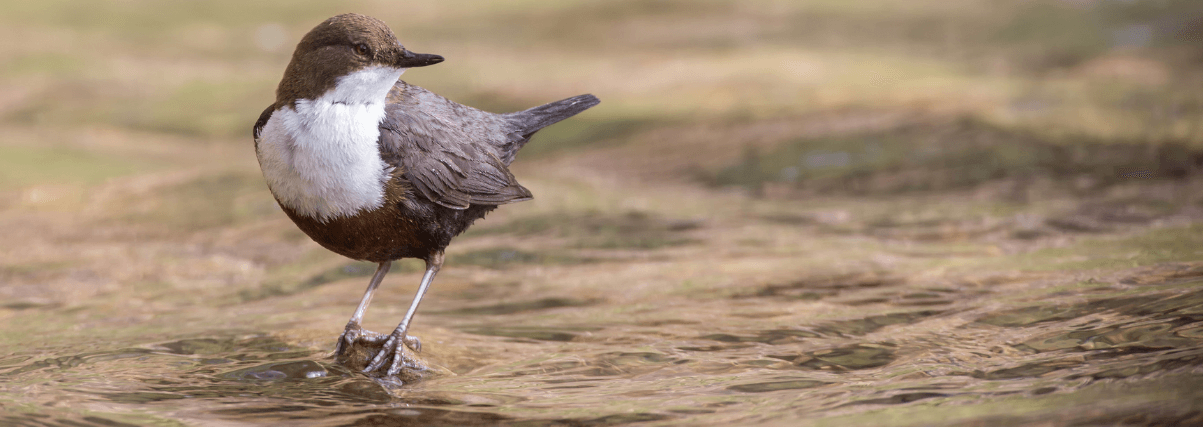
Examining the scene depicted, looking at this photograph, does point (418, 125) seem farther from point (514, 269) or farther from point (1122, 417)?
point (1122, 417)

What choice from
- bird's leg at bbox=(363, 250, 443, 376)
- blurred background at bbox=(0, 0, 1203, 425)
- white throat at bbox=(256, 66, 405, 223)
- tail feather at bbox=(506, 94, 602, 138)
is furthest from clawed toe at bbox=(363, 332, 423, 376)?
tail feather at bbox=(506, 94, 602, 138)

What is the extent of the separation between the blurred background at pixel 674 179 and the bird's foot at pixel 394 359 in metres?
0.18

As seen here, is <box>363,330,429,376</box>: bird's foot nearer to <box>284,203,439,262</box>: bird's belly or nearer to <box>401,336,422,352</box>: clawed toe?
<box>401,336,422,352</box>: clawed toe

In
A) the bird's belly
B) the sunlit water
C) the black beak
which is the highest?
the black beak

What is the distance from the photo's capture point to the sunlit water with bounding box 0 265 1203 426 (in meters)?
2.88

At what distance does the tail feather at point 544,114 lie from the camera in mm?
4059

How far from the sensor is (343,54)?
328 centimetres

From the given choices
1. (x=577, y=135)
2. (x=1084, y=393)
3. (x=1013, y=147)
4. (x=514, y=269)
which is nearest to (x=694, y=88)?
(x=577, y=135)

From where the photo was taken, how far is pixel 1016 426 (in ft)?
8.45

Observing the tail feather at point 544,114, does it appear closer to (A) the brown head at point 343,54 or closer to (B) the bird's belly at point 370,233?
(B) the bird's belly at point 370,233

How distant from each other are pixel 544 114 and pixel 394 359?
1.14 meters

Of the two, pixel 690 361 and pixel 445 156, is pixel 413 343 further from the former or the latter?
pixel 690 361

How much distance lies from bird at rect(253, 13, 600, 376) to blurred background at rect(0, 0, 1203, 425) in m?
0.47

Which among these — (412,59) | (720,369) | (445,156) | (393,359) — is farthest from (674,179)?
(412,59)
